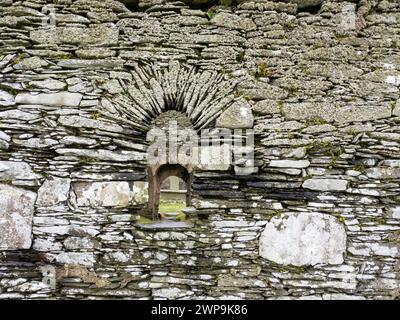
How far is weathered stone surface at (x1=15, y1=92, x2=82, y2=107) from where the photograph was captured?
9.73 ft

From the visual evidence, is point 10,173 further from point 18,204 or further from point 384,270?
point 384,270

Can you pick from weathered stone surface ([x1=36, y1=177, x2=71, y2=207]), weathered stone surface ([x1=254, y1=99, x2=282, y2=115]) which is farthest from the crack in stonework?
weathered stone surface ([x1=36, y1=177, x2=71, y2=207])

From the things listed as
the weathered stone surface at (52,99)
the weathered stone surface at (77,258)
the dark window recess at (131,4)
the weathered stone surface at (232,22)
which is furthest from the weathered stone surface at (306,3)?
the weathered stone surface at (77,258)

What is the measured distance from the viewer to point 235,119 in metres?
3.01

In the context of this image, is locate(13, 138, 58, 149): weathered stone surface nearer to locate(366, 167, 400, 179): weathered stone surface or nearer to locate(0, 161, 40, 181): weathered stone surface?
locate(0, 161, 40, 181): weathered stone surface

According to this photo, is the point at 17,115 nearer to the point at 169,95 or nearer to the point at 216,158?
the point at 169,95

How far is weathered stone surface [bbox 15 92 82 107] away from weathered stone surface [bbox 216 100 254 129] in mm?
1436

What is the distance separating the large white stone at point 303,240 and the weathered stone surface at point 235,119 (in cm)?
98

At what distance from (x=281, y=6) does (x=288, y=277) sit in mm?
2743

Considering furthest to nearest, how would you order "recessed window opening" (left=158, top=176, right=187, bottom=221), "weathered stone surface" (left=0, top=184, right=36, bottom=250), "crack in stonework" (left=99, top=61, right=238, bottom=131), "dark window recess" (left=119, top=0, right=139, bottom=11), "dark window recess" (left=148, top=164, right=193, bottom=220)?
"recessed window opening" (left=158, top=176, right=187, bottom=221)
"dark window recess" (left=148, top=164, right=193, bottom=220)
"dark window recess" (left=119, top=0, right=139, bottom=11)
"crack in stonework" (left=99, top=61, right=238, bottom=131)
"weathered stone surface" (left=0, top=184, right=36, bottom=250)

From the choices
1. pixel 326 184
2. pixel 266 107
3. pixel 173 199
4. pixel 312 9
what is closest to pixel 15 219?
pixel 266 107

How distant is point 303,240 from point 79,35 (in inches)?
120

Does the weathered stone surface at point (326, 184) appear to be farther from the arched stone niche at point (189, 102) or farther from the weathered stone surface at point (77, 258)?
the weathered stone surface at point (77, 258)

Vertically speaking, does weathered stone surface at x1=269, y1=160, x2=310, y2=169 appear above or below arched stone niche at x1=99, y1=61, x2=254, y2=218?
below
